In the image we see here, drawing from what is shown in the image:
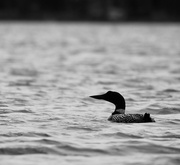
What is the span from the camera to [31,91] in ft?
64.3

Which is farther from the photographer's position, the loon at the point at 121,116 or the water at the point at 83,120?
the loon at the point at 121,116

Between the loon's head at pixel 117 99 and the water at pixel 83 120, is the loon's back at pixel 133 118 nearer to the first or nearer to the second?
the water at pixel 83 120

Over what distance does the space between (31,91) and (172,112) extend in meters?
5.47

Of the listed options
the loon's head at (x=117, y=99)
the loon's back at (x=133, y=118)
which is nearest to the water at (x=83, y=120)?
the loon's back at (x=133, y=118)

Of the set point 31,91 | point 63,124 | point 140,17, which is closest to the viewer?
point 63,124

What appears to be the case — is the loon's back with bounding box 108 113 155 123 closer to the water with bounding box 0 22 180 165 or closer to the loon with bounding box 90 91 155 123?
the loon with bounding box 90 91 155 123

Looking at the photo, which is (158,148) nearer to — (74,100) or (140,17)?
(74,100)

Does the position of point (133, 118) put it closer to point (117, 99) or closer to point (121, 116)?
point (121, 116)

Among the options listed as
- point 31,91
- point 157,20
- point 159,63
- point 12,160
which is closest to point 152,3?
point 157,20

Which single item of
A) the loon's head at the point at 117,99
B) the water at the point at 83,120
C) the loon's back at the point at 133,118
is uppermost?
the loon's head at the point at 117,99

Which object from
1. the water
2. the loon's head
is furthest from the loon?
the water

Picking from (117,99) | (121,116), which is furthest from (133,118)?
(117,99)

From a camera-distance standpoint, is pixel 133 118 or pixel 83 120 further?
pixel 83 120

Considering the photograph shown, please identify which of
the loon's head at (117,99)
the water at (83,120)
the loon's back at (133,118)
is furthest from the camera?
the loon's head at (117,99)
